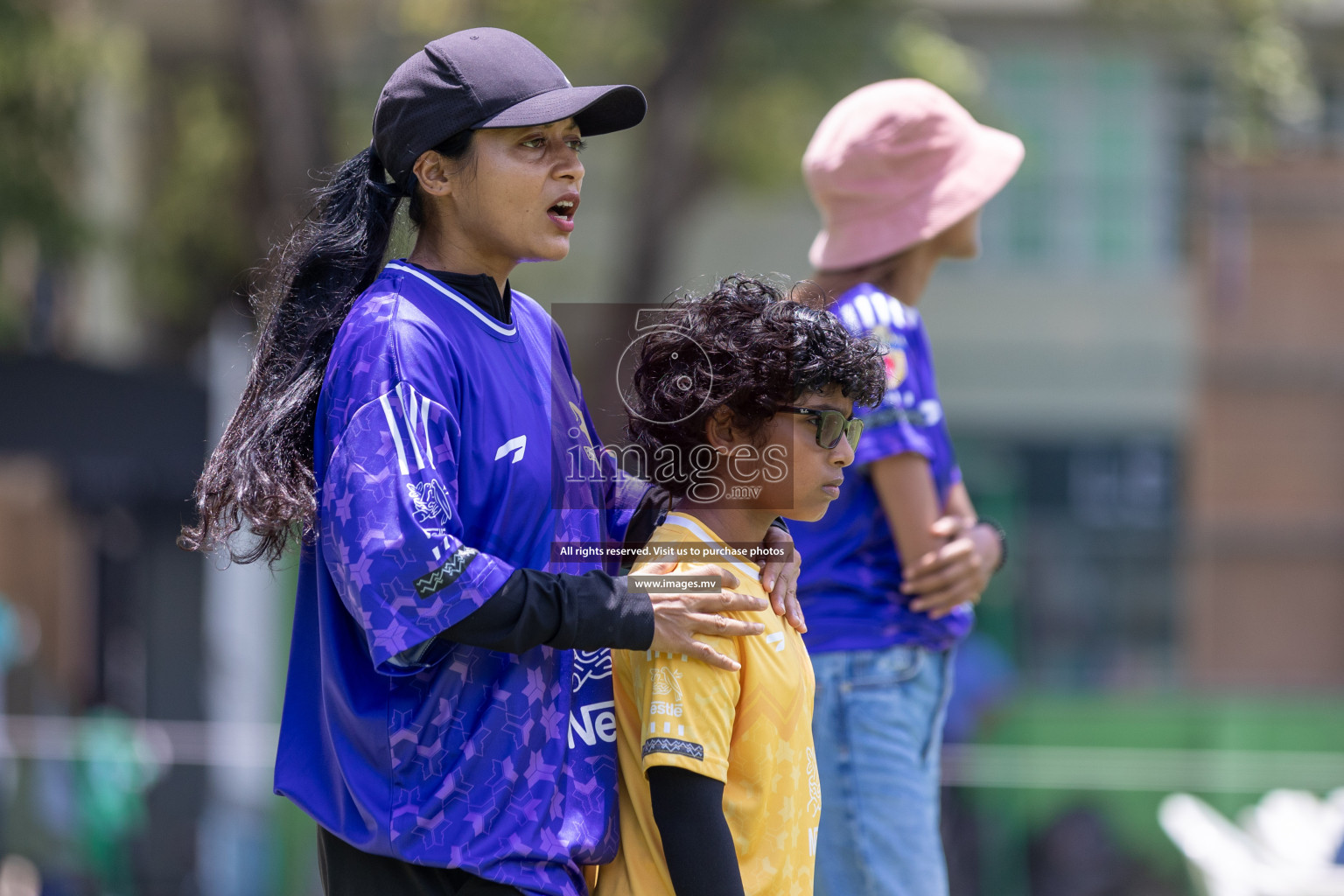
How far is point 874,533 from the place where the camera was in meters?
2.57

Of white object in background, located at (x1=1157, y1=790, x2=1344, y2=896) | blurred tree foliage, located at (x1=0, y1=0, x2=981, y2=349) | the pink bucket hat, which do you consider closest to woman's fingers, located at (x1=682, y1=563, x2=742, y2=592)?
the pink bucket hat

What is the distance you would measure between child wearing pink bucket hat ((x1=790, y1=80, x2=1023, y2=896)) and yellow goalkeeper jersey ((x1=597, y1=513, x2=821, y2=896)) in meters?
0.53

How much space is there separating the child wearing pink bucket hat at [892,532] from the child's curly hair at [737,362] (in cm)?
50

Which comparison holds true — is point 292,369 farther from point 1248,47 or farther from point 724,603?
point 1248,47

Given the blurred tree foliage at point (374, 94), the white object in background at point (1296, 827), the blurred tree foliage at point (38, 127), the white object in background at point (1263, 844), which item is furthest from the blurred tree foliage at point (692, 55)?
the white object in background at point (1296, 827)

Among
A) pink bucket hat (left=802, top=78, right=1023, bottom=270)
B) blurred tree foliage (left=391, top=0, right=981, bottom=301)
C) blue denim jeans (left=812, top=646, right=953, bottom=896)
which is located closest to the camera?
blue denim jeans (left=812, top=646, right=953, bottom=896)

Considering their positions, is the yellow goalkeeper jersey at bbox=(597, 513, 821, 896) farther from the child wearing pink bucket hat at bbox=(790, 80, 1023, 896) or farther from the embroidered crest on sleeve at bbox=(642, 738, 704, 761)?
the child wearing pink bucket hat at bbox=(790, 80, 1023, 896)

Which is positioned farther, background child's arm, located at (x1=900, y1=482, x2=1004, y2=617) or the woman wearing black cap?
background child's arm, located at (x1=900, y1=482, x2=1004, y2=617)

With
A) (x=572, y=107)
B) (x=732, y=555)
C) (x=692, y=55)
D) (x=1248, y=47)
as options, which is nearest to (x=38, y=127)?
(x=692, y=55)

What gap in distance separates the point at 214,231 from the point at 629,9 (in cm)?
392

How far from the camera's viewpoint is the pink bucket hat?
2.69m

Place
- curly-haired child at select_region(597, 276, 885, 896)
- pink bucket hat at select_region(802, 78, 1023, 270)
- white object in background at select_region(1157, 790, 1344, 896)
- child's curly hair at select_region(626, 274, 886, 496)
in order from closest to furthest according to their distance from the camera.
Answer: curly-haired child at select_region(597, 276, 885, 896) → child's curly hair at select_region(626, 274, 886, 496) → pink bucket hat at select_region(802, 78, 1023, 270) → white object in background at select_region(1157, 790, 1344, 896)

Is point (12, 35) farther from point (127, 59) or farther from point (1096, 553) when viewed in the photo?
point (1096, 553)

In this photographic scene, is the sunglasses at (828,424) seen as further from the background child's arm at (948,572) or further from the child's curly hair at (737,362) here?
the background child's arm at (948,572)
